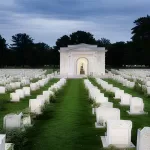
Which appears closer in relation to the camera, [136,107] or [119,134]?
[119,134]

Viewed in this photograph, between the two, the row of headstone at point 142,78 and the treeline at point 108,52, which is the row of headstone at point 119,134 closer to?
the row of headstone at point 142,78

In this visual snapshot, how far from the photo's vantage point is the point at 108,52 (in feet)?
310

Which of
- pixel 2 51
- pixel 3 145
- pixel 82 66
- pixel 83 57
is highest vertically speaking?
pixel 2 51

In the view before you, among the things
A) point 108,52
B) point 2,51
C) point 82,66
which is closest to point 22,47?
point 2,51

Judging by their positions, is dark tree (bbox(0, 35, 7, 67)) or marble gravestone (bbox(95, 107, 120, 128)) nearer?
marble gravestone (bbox(95, 107, 120, 128))

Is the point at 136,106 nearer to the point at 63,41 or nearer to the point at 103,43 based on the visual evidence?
the point at 63,41

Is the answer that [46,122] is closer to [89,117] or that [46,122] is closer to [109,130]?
[89,117]

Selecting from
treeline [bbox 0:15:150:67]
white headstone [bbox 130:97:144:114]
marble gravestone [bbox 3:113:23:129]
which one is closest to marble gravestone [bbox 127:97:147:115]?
white headstone [bbox 130:97:144:114]

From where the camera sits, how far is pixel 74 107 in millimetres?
18594

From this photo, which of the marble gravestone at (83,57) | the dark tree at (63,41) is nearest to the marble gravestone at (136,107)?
the marble gravestone at (83,57)

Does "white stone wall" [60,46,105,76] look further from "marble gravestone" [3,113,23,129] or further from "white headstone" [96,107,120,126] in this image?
"marble gravestone" [3,113,23,129]

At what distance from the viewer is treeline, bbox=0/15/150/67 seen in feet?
303

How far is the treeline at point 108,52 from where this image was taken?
303 ft

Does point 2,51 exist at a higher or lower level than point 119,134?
higher
